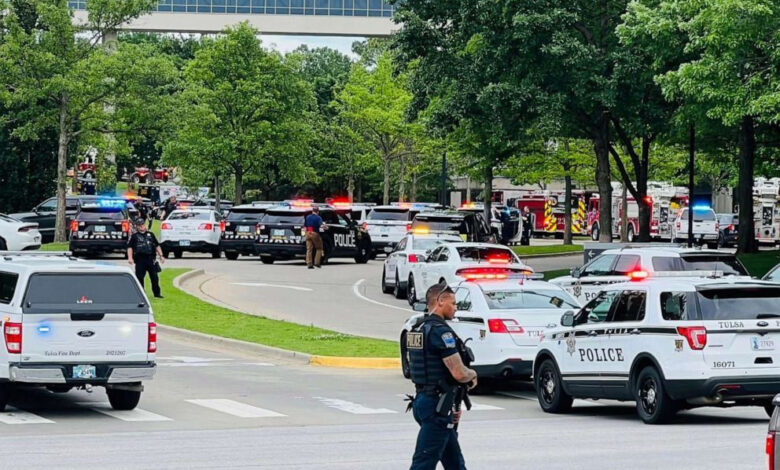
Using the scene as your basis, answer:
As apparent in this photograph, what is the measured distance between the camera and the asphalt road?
43.6 ft

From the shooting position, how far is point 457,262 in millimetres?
31594

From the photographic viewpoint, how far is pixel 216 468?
12.8 meters

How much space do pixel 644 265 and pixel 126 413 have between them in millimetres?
10799

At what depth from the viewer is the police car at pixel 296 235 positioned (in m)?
46.1

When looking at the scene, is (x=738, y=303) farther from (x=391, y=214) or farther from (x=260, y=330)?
(x=391, y=214)

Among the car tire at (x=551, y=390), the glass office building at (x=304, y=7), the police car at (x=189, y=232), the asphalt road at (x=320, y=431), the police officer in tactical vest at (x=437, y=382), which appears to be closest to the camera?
the police officer in tactical vest at (x=437, y=382)

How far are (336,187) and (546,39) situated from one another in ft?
185

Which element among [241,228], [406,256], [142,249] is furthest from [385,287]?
[241,228]

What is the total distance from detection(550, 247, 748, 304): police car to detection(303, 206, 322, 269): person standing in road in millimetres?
17879

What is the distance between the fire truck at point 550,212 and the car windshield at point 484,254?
177 ft

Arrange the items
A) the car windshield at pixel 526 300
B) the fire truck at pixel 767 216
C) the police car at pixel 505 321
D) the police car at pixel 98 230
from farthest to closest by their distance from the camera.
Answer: the fire truck at pixel 767 216, the police car at pixel 98 230, the car windshield at pixel 526 300, the police car at pixel 505 321

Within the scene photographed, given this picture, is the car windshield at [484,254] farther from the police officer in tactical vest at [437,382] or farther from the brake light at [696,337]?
the police officer in tactical vest at [437,382]

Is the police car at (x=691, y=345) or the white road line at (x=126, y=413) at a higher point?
the police car at (x=691, y=345)

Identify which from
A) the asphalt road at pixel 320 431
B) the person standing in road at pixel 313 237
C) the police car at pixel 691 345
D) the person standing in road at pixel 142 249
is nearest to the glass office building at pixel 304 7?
the person standing in road at pixel 313 237
